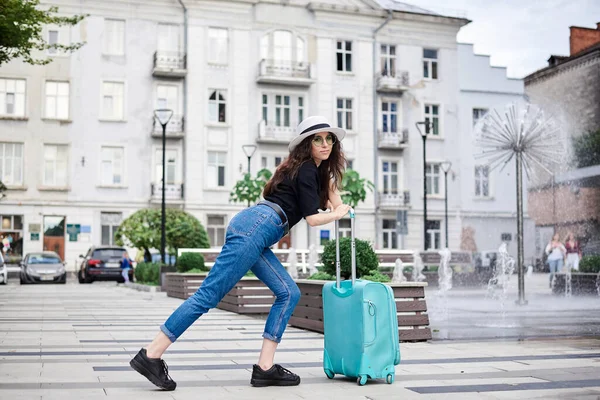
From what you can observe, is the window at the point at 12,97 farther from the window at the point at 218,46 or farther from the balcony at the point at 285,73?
the balcony at the point at 285,73

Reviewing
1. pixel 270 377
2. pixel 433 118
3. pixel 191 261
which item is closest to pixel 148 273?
pixel 191 261

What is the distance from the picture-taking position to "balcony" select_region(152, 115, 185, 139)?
44094mm

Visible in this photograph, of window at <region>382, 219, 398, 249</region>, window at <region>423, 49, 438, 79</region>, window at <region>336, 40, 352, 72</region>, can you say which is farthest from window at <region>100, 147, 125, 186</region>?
window at <region>423, 49, 438, 79</region>

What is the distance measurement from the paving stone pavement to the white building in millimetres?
31848

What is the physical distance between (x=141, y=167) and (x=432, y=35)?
1896cm

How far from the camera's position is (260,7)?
46969mm

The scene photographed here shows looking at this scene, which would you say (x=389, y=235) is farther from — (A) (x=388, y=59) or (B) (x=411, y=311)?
(B) (x=411, y=311)

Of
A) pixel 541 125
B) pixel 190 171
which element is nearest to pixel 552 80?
pixel 190 171

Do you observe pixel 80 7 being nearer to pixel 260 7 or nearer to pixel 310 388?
pixel 260 7

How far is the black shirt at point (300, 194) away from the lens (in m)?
6.11

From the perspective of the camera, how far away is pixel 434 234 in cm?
5000

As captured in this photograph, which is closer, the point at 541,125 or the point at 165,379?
the point at 165,379

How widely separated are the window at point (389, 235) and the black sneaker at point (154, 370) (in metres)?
42.8

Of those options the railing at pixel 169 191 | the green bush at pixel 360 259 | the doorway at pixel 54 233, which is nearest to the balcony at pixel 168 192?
the railing at pixel 169 191
